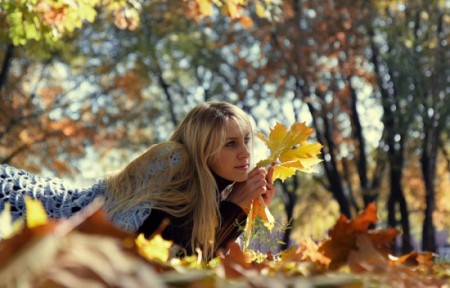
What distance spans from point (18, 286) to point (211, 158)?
3.30m

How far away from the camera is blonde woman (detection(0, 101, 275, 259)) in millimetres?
3355

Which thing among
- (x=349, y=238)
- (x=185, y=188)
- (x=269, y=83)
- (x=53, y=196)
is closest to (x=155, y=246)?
(x=349, y=238)

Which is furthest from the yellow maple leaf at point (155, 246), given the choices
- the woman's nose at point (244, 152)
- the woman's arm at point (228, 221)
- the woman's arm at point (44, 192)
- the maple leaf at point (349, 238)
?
the woman's nose at point (244, 152)

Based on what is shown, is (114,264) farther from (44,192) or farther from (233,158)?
(233,158)

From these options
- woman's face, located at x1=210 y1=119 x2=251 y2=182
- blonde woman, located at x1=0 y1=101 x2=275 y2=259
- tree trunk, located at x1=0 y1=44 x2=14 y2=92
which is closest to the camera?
blonde woman, located at x1=0 y1=101 x2=275 y2=259

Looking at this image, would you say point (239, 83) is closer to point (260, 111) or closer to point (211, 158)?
point (260, 111)

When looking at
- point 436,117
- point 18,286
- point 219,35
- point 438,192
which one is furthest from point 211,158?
point 438,192

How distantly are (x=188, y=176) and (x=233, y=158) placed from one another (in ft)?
1.14

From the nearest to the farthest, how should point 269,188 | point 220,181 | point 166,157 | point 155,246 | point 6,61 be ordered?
point 155,246 → point 269,188 → point 166,157 → point 220,181 → point 6,61

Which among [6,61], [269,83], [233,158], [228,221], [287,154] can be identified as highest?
[287,154]

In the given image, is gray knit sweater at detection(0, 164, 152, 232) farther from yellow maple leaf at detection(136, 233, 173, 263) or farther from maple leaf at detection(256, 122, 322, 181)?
yellow maple leaf at detection(136, 233, 173, 263)

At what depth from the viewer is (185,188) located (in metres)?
3.64

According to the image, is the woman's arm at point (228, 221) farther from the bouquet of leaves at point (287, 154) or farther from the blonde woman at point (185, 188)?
the bouquet of leaves at point (287, 154)

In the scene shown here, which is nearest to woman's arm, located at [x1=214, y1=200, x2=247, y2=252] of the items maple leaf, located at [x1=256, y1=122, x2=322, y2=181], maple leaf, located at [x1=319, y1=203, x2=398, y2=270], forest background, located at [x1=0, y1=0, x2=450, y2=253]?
maple leaf, located at [x1=256, y1=122, x2=322, y2=181]
